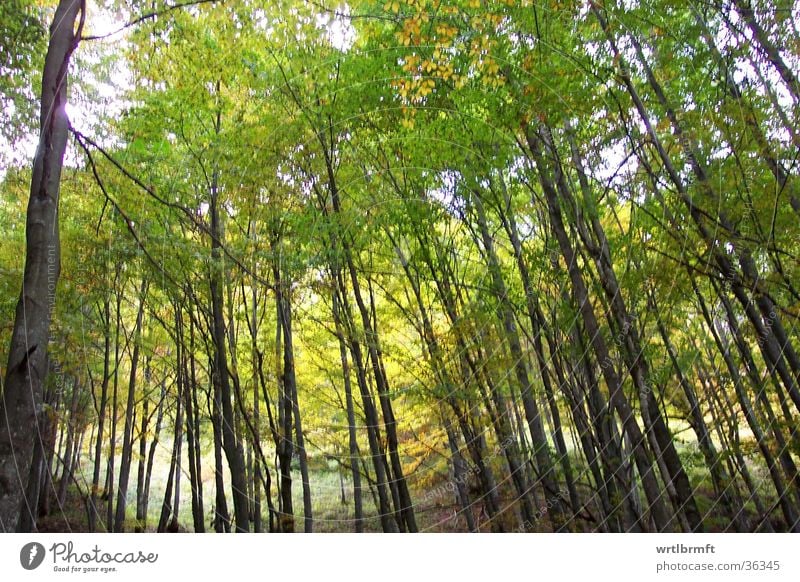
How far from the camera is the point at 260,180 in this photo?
428 centimetres

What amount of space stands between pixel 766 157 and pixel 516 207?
2091 mm

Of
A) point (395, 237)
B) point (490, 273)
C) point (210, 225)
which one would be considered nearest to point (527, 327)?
point (490, 273)

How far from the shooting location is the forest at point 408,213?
131 inches

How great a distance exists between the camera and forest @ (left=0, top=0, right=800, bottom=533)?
3.32 meters

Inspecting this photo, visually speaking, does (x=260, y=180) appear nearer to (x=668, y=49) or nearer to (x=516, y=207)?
(x=516, y=207)

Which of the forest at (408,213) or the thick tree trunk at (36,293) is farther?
the forest at (408,213)
